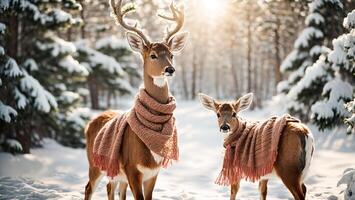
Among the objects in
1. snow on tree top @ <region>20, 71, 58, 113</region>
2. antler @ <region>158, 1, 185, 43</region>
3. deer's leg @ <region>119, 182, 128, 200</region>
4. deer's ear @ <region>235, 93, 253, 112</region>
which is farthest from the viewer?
snow on tree top @ <region>20, 71, 58, 113</region>

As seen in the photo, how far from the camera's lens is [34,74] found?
44.2ft

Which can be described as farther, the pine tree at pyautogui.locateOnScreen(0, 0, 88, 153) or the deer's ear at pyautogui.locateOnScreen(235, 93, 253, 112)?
the pine tree at pyautogui.locateOnScreen(0, 0, 88, 153)

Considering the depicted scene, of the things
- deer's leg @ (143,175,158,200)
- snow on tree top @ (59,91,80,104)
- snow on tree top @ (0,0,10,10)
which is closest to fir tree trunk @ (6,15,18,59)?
snow on tree top @ (0,0,10,10)

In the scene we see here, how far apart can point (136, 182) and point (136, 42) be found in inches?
80.3

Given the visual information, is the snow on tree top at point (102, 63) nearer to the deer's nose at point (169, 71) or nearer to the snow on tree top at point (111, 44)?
the snow on tree top at point (111, 44)

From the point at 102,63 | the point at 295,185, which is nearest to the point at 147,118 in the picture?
the point at 295,185

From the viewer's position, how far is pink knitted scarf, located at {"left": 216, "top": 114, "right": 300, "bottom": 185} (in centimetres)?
650

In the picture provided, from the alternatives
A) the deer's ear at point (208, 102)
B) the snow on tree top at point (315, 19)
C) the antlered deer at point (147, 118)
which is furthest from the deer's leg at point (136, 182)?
the snow on tree top at point (315, 19)

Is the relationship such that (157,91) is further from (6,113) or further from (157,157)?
(6,113)

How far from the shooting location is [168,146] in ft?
19.6

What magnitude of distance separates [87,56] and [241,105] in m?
12.3

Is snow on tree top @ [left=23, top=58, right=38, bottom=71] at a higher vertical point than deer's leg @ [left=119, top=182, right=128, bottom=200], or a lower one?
higher

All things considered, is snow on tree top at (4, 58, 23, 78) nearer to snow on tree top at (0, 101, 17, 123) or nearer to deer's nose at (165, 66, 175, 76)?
snow on tree top at (0, 101, 17, 123)

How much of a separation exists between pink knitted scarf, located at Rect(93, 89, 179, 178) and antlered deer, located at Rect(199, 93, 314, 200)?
1351 mm
